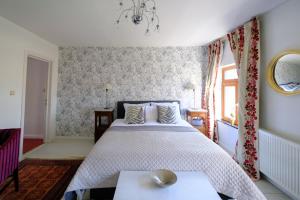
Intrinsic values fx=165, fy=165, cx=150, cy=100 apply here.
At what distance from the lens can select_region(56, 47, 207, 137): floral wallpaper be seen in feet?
13.8

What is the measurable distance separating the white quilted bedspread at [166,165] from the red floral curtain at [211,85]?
83.9 inches

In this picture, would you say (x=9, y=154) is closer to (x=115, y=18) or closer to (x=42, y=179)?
(x=42, y=179)

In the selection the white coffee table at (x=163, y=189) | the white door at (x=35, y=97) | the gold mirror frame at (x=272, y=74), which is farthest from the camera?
the white door at (x=35, y=97)

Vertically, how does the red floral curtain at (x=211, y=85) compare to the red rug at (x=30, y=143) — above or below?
above

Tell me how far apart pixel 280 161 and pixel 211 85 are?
2169mm

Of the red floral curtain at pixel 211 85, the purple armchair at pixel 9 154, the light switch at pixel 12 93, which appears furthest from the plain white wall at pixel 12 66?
the red floral curtain at pixel 211 85

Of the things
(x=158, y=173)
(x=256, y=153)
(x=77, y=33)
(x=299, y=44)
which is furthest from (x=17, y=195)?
(x=299, y=44)

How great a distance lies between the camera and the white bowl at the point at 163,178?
1.45 metres

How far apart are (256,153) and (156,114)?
74.1 inches

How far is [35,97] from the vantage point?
14.4 ft

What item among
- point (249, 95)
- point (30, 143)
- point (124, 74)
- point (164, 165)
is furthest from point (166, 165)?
point (30, 143)

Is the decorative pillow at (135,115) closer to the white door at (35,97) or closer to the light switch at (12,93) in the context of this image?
the light switch at (12,93)

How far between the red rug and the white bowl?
3305 millimetres

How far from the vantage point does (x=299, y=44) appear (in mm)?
1970
